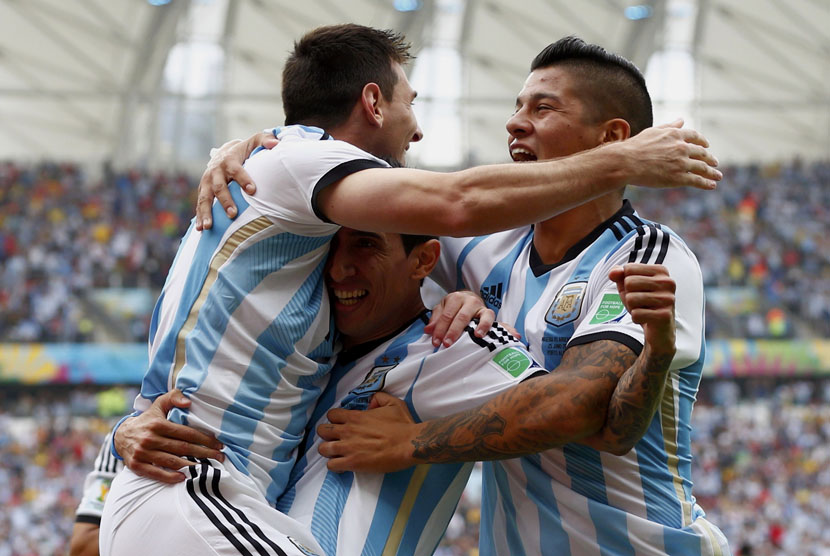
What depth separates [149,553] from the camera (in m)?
2.57

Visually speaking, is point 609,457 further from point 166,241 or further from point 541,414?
point 166,241

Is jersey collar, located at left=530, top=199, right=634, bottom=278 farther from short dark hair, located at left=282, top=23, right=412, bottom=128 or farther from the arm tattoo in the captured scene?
short dark hair, located at left=282, top=23, right=412, bottom=128

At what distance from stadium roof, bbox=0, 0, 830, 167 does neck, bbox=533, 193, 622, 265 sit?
26.3 meters

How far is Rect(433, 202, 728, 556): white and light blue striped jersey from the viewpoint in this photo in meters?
3.09

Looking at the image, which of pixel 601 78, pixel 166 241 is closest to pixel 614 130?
pixel 601 78

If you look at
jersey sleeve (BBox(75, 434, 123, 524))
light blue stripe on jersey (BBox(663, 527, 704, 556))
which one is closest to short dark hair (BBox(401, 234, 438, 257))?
light blue stripe on jersey (BBox(663, 527, 704, 556))

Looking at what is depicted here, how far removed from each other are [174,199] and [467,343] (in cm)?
2520

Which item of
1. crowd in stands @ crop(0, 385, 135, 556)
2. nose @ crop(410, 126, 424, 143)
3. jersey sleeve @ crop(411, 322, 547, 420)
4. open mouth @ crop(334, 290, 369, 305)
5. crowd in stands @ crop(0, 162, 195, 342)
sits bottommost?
crowd in stands @ crop(0, 385, 135, 556)

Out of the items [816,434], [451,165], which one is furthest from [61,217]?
[816,434]

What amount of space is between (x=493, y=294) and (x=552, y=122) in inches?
28.0

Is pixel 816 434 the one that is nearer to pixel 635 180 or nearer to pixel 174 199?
pixel 174 199

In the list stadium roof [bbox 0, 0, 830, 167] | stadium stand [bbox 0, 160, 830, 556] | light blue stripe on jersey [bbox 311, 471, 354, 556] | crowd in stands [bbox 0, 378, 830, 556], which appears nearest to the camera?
light blue stripe on jersey [bbox 311, 471, 354, 556]

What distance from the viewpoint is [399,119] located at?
10.9 ft

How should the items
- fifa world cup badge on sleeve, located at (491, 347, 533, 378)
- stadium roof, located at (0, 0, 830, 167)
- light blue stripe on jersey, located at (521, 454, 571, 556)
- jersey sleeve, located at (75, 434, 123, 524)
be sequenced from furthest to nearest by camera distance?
stadium roof, located at (0, 0, 830, 167), jersey sleeve, located at (75, 434, 123, 524), light blue stripe on jersey, located at (521, 454, 571, 556), fifa world cup badge on sleeve, located at (491, 347, 533, 378)
